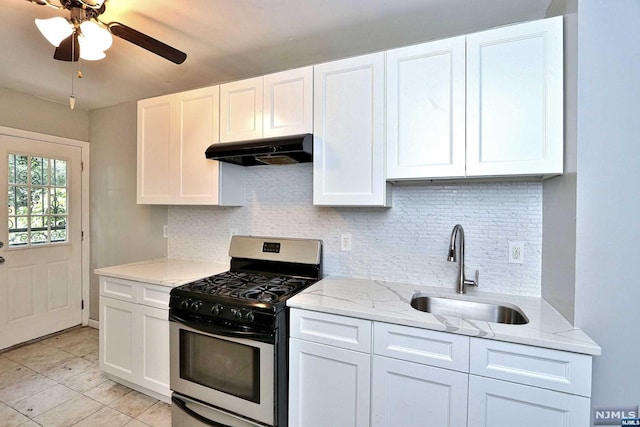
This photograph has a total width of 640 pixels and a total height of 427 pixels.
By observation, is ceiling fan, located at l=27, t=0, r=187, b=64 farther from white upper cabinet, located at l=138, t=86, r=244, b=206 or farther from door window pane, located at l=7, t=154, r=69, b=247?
door window pane, located at l=7, t=154, r=69, b=247

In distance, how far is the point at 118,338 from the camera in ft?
7.57

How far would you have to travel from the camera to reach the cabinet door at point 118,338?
2236 millimetres

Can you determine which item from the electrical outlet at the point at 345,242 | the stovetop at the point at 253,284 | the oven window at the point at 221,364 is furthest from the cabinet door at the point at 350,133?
the oven window at the point at 221,364

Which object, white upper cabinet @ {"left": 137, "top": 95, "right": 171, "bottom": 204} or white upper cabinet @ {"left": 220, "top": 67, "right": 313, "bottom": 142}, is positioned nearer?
white upper cabinet @ {"left": 220, "top": 67, "right": 313, "bottom": 142}

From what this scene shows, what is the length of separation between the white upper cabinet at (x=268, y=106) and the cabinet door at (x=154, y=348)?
4.36 ft

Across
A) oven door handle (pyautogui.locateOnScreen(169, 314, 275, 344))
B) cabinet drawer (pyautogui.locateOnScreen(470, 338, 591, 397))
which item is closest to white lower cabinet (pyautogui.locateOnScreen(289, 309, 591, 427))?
cabinet drawer (pyautogui.locateOnScreen(470, 338, 591, 397))

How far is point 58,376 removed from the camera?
254 cm

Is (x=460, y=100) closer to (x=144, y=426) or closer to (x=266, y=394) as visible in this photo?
(x=266, y=394)

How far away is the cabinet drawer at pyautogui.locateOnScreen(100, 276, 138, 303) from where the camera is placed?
7.26ft

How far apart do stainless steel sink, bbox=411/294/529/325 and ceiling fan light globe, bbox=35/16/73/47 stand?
7.24ft

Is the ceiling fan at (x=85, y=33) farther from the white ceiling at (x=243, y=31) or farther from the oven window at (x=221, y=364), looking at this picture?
the oven window at (x=221, y=364)

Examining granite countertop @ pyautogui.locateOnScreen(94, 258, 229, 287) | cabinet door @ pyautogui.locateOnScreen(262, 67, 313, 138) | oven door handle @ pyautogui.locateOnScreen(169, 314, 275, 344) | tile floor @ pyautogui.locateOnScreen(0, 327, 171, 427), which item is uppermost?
cabinet door @ pyautogui.locateOnScreen(262, 67, 313, 138)

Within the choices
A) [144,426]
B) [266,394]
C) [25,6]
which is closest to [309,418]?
[266,394]

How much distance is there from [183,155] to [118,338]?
1468 millimetres
